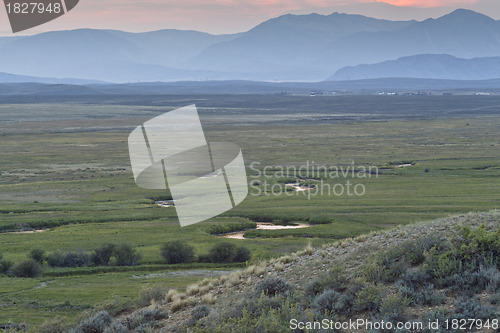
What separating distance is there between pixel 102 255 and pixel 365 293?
24547mm

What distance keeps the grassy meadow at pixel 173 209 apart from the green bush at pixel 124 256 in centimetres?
78

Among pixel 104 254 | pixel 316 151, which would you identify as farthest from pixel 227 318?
pixel 316 151

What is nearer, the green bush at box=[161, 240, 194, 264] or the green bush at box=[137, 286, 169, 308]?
the green bush at box=[137, 286, 169, 308]

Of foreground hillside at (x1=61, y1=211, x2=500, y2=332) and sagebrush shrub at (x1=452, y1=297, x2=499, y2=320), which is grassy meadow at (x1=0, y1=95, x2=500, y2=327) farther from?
sagebrush shrub at (x1=452, y1=297, x2=499, y2=320)

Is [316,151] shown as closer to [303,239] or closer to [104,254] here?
[303,239]

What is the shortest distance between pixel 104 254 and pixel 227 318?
22.1m

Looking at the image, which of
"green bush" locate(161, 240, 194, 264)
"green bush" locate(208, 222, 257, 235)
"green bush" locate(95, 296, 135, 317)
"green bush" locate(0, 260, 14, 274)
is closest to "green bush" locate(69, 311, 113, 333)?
"green bush" locate(95, 296, 135, 317)

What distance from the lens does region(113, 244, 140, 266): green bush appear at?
34344mm

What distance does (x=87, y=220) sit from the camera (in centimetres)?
4788

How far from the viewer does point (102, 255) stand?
1371 inches

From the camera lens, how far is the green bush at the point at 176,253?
3484cm

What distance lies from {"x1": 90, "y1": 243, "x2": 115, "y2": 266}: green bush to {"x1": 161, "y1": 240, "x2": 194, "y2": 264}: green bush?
3.23 metres

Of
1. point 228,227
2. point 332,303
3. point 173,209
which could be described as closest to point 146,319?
point 332,303

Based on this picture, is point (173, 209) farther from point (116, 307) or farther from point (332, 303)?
point (332, 303)
